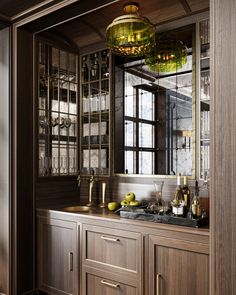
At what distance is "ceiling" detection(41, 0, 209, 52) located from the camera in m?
2.78

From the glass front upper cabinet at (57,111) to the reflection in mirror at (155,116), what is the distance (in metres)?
0.55

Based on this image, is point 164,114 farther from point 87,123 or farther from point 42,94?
point 42,94

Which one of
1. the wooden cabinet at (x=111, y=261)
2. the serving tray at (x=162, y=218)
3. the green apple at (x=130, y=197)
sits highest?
the green apple at (x=130, y=197)

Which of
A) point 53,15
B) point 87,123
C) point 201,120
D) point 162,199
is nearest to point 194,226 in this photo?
point 162,199

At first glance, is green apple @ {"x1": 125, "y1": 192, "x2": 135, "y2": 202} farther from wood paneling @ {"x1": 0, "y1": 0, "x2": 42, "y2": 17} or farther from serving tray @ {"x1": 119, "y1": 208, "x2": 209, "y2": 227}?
wood paneling @ {"x1": 0, "y1": 0, "x2": 42, "y2": 17}

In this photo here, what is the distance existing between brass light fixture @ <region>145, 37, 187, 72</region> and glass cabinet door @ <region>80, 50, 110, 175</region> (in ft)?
1.83

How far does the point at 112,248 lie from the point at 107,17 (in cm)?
213

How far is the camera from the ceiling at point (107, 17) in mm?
2777

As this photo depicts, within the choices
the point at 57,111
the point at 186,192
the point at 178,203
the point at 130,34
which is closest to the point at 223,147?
the point at 178,203

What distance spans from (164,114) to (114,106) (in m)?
0.58

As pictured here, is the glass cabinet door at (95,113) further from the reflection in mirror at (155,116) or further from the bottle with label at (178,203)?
the bottle with label at (178,203)

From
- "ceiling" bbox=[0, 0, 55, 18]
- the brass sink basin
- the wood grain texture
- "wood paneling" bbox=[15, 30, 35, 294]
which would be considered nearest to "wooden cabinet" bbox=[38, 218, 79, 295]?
"wood paneling" bbox=[15, 30, 35, 294]

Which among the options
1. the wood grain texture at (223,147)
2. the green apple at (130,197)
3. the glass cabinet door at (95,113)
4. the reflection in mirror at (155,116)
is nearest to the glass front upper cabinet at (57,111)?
the glass cabinet door at (95,113)

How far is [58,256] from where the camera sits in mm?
2955
